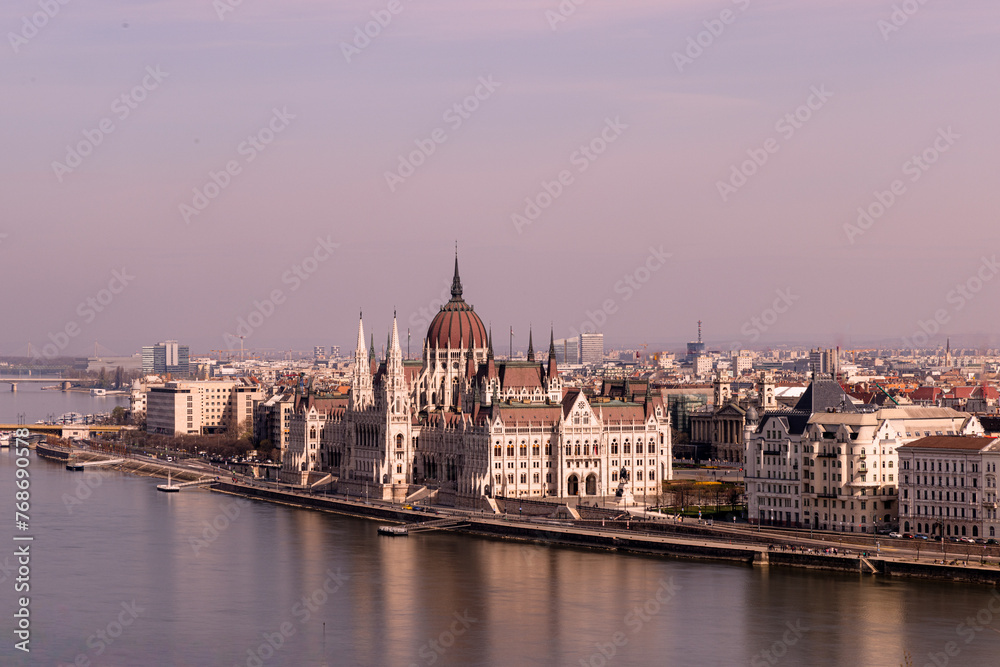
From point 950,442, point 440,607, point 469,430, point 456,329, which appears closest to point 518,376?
point 456,329

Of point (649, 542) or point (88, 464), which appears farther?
point (88, 464)

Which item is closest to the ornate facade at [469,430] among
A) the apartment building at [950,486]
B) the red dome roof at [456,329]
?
the red dome roof at [456,329]

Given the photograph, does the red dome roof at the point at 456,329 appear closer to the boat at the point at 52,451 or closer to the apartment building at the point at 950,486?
the apartment building at the point at 950,486

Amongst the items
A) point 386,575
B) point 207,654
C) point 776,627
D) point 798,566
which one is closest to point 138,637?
point 207,654

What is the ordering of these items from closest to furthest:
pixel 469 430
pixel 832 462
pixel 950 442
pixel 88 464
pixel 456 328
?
pixel 950 442, pixel 832 462, pixel 469 430, pixel 456 328, pixel 88 464

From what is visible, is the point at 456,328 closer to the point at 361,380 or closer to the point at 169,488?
the point at 361,380

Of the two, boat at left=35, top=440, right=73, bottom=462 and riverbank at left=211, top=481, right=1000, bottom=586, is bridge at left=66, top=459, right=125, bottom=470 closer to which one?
boat at left=35, top=440, right=73, bottom=462
